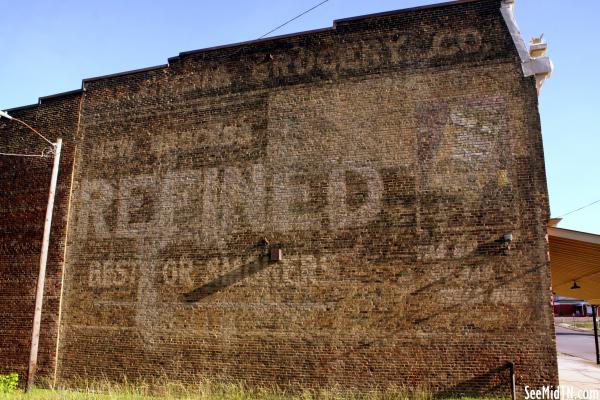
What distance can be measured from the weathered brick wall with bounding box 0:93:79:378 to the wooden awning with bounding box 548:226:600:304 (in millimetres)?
13771

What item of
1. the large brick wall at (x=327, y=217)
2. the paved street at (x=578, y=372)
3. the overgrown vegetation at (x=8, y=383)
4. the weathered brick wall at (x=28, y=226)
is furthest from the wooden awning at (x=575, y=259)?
the weathered brick wall at (x=28, y=226)

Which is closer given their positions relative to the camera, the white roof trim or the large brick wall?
the large brick wall

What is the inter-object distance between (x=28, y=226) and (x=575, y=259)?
53.6 ft

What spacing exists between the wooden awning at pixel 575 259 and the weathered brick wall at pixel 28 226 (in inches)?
542

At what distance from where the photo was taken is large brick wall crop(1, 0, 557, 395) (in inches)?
462

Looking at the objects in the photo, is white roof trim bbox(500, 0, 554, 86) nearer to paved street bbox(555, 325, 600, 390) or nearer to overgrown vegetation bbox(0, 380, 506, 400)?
overgrown vegetation bbox(0, 380, 506, 400)

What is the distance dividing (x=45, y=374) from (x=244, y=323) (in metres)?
6.37

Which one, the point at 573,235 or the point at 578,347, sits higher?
the point at 573,235

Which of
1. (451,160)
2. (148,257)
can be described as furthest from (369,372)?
(148,257)

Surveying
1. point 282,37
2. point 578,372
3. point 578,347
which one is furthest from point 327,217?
point 578,347

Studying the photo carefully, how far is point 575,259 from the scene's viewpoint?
44.8 ft

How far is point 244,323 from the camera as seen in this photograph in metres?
13.1

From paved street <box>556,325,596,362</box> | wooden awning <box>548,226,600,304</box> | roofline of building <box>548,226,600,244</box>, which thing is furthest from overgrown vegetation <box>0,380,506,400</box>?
paved street <box>556,325,596,362</box>

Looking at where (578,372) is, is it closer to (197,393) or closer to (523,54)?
(523,54)
